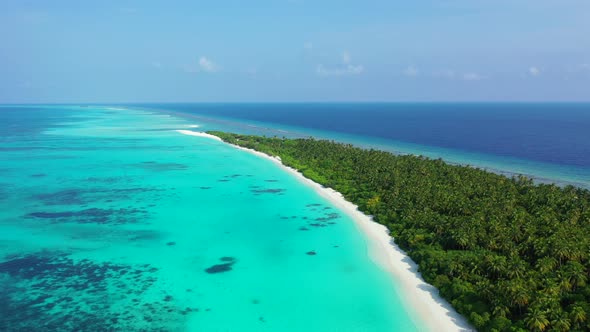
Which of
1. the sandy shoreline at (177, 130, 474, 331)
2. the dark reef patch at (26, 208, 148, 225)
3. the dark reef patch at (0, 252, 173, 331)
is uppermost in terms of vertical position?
the sandy shoreline at (177, 130, 474, 331)

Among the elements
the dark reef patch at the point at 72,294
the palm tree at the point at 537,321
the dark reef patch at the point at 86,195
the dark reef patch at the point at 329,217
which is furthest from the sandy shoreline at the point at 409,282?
the dark reef patch at the point at 86,195

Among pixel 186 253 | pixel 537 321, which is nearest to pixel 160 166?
pixel 186 253

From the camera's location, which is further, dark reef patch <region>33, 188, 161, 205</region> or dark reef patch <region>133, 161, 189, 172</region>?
dark reef patch <region>133, 161, 189, 172</region>

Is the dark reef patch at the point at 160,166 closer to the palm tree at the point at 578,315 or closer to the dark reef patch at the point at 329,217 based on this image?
the dark reef patch at the point at 329,217

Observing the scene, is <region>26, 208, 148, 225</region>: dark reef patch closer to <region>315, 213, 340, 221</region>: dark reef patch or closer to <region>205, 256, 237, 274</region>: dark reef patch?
<region>205, 256, 237, 274</region>: dark reef patch

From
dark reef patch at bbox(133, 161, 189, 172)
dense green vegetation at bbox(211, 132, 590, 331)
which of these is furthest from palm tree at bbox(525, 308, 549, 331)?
dark reef patch at bbox(133, 161, 189, 172)

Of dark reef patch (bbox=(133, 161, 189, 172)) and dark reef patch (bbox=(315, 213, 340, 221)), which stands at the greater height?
dark reef patch (bbox=(315, 213, 340, 221))

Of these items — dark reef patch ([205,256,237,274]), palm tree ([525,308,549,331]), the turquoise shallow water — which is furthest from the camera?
dark reef patch ([205,256,237,274])

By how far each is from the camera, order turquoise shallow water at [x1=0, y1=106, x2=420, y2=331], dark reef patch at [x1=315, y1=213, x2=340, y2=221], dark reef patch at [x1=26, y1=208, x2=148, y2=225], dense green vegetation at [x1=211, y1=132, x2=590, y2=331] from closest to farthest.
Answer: dense green vegetation at [x1=211, y1=132, x2=590, y2=331], turquoise shallow water at [x1=0, y1=106, x2=420, y2=331], dark reef patch at [x1=26, y1=208, x2=148, y2=225], dark reef patch at [x1=315, y1=213, x2=340, y2=221]
